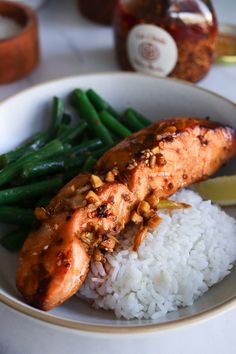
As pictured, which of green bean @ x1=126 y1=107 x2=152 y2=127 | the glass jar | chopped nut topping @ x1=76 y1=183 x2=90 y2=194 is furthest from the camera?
the glass jar

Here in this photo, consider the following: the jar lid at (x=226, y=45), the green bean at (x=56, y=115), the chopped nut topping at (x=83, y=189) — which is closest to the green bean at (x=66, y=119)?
the green bean at (x=56, y=115)

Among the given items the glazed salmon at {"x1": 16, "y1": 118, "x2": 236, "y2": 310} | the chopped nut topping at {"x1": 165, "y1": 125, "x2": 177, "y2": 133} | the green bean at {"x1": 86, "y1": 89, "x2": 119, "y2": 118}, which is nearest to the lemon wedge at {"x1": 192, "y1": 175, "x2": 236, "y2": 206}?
the glazed salmon at {"x1": 16, "y1": 118, "x2": 236, "y2": 310}

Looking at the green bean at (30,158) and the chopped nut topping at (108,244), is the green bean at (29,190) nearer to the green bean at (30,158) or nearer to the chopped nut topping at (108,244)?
the green bean at (30,158)

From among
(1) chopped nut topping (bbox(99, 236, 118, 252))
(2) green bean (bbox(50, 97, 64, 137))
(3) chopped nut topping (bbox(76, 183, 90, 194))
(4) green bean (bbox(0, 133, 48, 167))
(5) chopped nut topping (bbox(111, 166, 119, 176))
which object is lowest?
(1) chopped nut topping (bbox(99, 236, 118, 252))

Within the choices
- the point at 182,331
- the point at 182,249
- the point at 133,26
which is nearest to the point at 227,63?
the point at 133,26

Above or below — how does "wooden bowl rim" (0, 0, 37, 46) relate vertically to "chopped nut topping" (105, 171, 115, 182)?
above

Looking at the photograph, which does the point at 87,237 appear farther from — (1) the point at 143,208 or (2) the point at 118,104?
(2) the point at 118,104

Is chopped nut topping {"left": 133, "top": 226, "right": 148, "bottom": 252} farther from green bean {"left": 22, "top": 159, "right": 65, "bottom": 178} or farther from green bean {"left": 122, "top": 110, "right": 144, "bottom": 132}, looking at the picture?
green bean {"left": 122, "top": 110, "right": 144, "bottom": 132}
